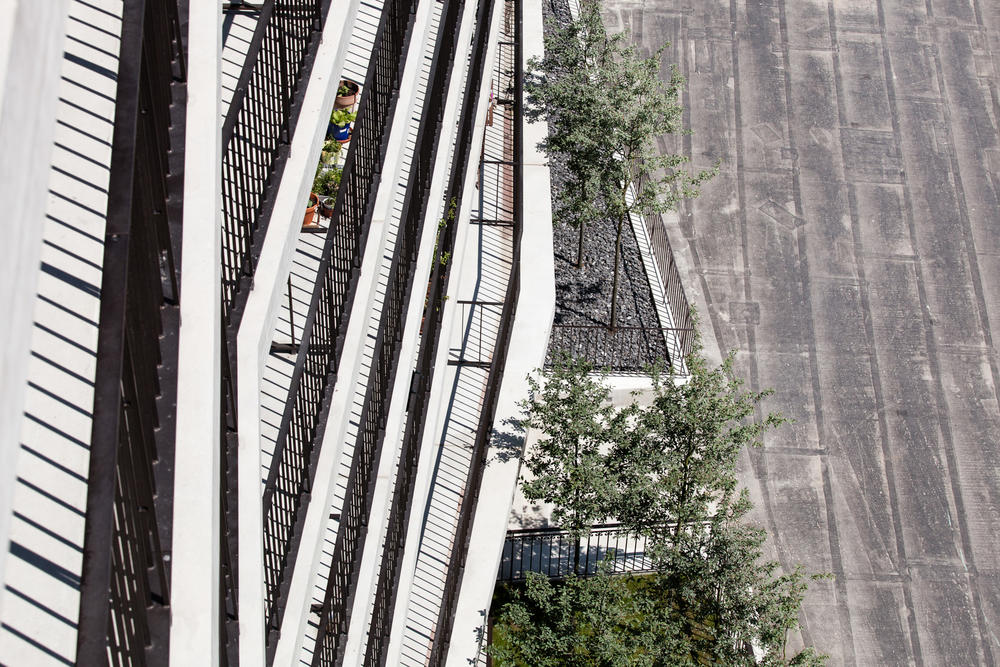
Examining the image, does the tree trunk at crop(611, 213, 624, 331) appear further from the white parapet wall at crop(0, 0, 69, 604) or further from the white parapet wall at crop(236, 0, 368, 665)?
the white parapet wall at crop(0, 0, 69, 604)

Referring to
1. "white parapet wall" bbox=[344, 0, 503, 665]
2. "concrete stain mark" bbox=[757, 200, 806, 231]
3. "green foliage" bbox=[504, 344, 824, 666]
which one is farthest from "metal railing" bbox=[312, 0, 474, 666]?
"concrete stain mark" bbox=[757, 200, 806, 231]

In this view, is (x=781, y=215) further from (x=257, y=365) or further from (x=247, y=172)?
(x=257, y=365)

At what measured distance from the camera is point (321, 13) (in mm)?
13164

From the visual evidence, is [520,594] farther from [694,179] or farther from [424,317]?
[694,179]

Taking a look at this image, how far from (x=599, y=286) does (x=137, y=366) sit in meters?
24.3

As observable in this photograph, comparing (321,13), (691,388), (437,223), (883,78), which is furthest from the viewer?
(883,78)

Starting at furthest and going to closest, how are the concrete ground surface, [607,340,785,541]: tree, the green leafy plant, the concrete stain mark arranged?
1. the concrete stain mark
2. the concrete ground surface
3. [607,340,785,541]: tree
4. the green leafy plant

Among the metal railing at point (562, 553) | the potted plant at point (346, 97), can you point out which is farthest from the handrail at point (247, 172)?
the metal railing at point (562, 553)

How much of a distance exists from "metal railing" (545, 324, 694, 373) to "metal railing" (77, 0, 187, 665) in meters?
21.0

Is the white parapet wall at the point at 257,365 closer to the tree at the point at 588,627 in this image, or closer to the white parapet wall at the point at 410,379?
the white parapet wall at the point at 410,379

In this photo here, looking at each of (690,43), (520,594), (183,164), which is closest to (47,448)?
(183,164)

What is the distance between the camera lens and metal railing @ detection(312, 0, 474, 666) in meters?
15.7

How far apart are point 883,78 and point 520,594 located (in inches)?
876

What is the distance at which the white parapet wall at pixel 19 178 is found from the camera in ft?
14.9
